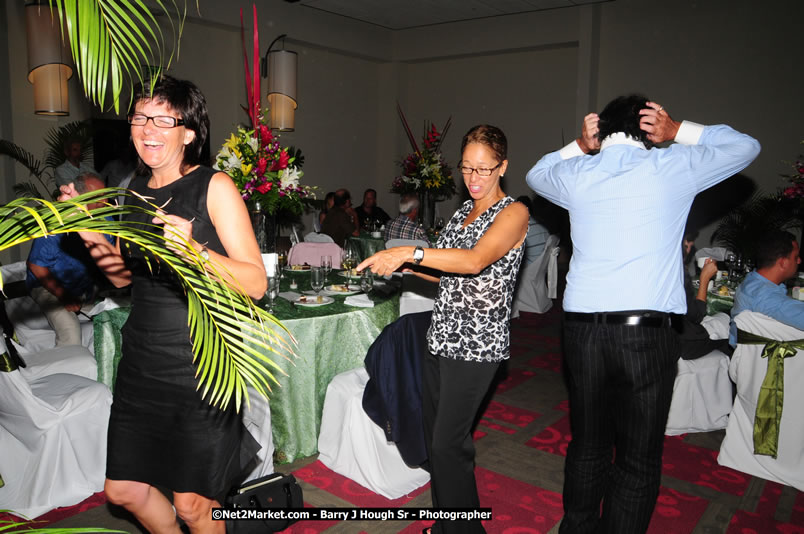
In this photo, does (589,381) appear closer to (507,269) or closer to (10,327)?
(507,269)

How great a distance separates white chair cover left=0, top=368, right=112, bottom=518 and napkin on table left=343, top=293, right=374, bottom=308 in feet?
4.25

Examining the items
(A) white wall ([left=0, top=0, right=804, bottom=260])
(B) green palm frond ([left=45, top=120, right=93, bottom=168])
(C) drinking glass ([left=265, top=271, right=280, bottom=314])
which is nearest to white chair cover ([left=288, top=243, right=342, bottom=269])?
(C) drinking glass ([left=265, top=271, right=280, bottom=314])

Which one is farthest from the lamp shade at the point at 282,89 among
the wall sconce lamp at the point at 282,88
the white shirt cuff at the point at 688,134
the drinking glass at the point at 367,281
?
the white shirt cuff at the point at 688,134

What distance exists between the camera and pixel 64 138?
722 centimetres

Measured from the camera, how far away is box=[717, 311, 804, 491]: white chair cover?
3.03m

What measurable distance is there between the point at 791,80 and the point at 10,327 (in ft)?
30.2

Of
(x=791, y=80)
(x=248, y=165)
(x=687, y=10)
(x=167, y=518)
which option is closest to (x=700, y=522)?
(x=167, y=518)

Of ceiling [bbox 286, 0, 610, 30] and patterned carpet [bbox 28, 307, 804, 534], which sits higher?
ceiling [bbox 286, 0, 610, 30]

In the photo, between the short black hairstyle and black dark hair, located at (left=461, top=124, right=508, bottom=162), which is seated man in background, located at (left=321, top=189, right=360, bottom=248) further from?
black dark hair, located at (left=461, top=124, right=508, bottom=162)

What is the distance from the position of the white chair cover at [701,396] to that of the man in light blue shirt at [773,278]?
48 cm

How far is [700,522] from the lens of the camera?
2715 millimetres

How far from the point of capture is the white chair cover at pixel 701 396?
3.64 m

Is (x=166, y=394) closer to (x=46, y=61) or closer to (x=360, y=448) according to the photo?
(x=360, y=448)

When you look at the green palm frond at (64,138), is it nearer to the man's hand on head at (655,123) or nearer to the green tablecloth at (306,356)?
the green tablecloth at (306,356)
